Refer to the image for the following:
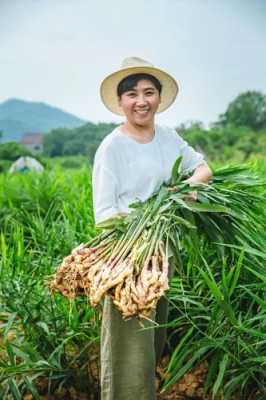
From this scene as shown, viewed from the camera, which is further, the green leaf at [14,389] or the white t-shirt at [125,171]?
the green leaf at [14,389]

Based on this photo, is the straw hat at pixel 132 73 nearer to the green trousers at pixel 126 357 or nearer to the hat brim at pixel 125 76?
the hat brim at pixel 125 76

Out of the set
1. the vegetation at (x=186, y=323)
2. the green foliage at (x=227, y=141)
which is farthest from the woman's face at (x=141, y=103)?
the green foliage at (x=227, y=141)

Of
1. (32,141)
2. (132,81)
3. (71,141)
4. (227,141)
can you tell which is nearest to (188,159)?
(132,81)

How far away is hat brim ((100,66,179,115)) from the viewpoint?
2021mm

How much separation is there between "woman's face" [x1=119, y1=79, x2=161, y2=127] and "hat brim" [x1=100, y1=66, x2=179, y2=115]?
0.15ft

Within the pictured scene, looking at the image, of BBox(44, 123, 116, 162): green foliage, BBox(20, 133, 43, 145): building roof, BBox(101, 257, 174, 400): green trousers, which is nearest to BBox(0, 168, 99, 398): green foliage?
BBox(101, 257, 174, 400): green trousers

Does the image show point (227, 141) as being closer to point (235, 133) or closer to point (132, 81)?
point (235, 133)

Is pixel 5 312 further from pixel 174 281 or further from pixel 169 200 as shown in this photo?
pixel 169 200

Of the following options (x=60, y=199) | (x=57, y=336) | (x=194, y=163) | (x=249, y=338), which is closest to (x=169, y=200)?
(x=194, y=163)

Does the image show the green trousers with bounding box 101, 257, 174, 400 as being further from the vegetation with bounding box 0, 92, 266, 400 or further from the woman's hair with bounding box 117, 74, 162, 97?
the woman's hair with bounding box 117, 74, 162, 97

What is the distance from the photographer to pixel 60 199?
13.1 ft

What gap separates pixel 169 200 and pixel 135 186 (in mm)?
120

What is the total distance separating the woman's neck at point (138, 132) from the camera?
79.7 inches

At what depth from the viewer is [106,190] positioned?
6.29 ft
